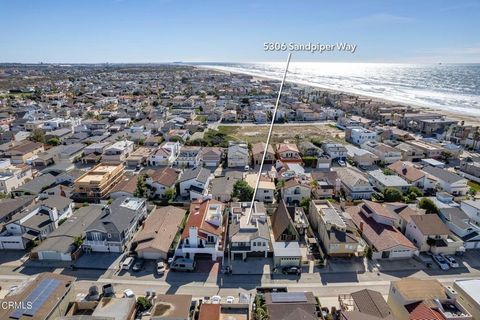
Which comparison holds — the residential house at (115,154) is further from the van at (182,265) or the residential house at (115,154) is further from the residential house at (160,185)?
the van at (182,265)

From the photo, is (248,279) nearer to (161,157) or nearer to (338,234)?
(338,234)

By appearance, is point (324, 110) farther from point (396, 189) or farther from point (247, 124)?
point (396, 189)

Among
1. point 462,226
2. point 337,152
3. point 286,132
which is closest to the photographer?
point 462,226

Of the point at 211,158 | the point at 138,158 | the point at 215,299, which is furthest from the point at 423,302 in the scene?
the point at 138,158

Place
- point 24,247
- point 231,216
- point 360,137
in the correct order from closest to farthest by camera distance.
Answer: point 24,247
point 231,216
point 360,137

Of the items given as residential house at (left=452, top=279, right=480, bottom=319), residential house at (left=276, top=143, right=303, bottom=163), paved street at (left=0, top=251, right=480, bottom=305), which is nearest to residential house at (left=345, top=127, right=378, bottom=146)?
residential house at (left=276, top=143, right=303, bottom=163)

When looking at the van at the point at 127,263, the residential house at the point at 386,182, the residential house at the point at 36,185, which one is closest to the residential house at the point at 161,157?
the residential house at the point at 36,185

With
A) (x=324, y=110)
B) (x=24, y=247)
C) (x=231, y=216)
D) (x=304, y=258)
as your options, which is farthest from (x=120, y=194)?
(x=324, y=110)
